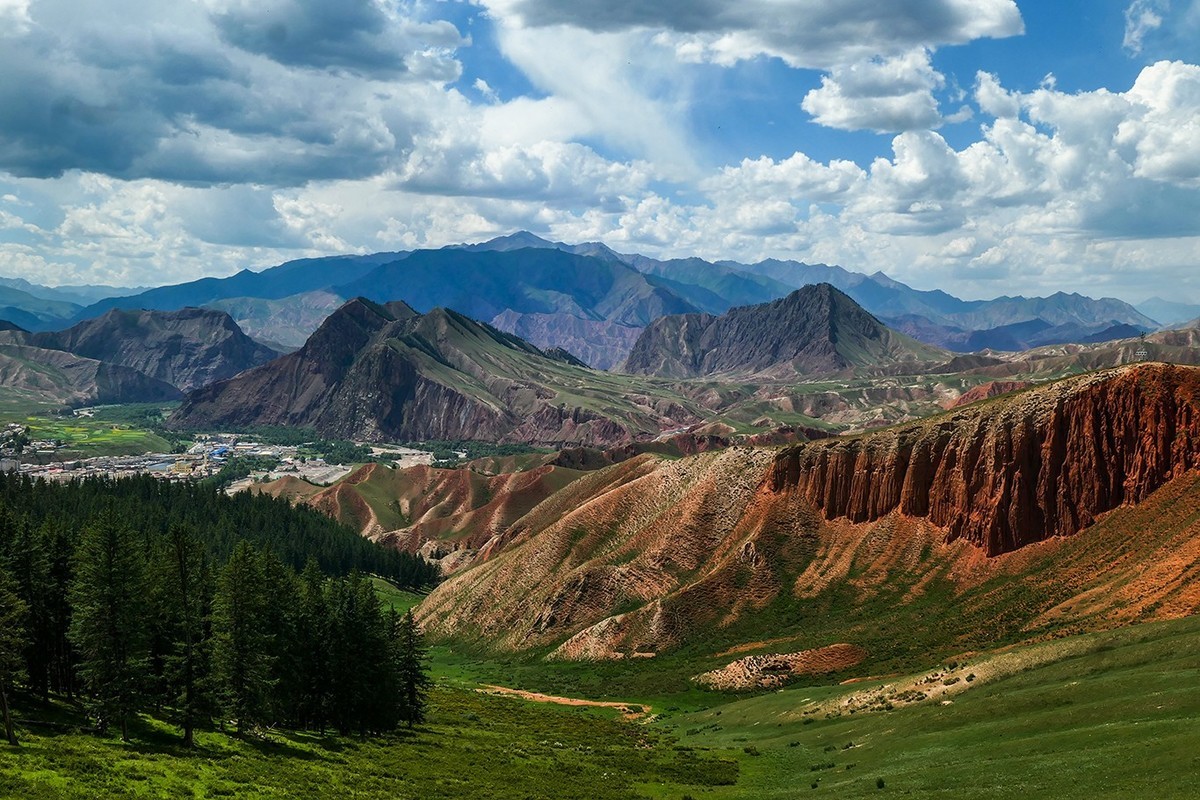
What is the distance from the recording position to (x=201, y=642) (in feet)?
173

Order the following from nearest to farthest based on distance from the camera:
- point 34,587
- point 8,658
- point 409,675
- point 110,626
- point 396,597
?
point 8,658
point 110,626
point 34,587
point 409,675
point 396,597

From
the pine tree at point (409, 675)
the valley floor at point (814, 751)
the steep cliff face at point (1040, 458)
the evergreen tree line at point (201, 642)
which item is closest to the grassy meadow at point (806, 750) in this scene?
the valley floor at point (814, 751)

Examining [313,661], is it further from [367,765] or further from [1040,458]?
[1040,458]

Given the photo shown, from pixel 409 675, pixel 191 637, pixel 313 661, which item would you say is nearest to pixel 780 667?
pixel 409 675

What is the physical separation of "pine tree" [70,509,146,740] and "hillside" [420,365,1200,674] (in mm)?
65419

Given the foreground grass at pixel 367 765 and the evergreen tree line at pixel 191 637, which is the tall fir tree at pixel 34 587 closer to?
the evergreen tree line at pixel 191 637

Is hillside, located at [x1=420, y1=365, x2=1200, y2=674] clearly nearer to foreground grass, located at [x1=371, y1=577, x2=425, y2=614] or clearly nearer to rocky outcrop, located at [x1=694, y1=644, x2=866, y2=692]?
rocky outcrop, located at [x1=694, y1=644, x2=866, y2=692]

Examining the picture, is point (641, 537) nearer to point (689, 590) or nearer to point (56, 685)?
point (689, 590)

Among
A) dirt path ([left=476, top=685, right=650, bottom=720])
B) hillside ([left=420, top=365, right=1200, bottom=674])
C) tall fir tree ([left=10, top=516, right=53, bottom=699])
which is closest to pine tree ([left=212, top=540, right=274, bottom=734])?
tall fir tree ([left=10, top=516, right=53, bottom=699])

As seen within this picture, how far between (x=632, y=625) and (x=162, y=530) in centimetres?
9319

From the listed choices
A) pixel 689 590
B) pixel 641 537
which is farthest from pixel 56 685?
pixel 641 537

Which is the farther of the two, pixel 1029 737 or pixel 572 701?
pixel 572 701

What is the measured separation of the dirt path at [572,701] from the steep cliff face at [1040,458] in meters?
46.8

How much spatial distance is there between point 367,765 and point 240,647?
11002mm
